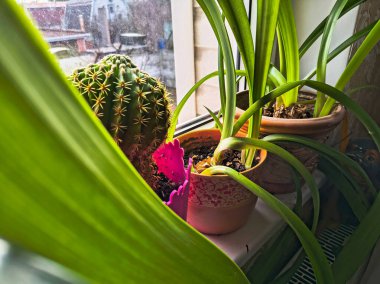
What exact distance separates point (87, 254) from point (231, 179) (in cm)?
32

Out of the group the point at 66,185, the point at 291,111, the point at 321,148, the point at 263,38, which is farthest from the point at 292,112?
the point at 66,185

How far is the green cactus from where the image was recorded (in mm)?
313

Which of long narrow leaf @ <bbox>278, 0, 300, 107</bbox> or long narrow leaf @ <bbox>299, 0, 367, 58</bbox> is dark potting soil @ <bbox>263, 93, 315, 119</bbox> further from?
long narrow leaf @ <bbox>299, 0, 367, 58</bbox>

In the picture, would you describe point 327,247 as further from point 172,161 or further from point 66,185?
point 66,185

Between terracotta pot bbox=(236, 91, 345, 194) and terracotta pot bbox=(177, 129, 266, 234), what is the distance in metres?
0.06

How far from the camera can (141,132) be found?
34 cm

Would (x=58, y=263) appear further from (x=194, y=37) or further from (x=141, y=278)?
(x=194, y=37)

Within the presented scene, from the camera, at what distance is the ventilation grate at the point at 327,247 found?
65 centimetres

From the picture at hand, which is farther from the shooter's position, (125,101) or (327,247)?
(327,247)

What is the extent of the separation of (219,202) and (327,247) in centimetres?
47

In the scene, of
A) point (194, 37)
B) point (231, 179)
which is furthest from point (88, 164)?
point (194, 37)

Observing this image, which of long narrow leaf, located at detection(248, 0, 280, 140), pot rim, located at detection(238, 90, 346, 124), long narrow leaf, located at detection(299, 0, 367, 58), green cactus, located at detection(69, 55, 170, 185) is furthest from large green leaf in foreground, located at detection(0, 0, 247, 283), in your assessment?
long narrow leaf, located at detection(299, 0, 367, 58)

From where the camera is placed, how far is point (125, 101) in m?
0.32

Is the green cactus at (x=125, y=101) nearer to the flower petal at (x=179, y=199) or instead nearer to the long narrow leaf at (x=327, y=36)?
the flower petal at (x=179, y=199)
